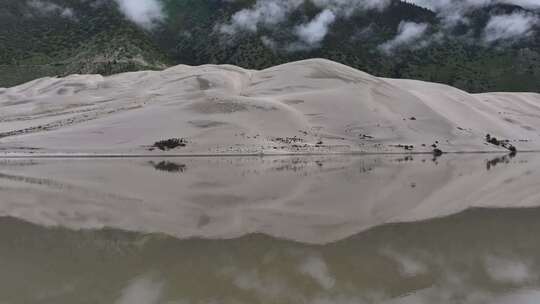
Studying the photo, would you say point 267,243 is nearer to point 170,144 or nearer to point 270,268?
point 270,268

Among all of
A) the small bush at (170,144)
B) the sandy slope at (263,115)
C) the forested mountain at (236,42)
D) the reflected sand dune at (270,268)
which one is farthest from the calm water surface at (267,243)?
the forested mountain at (236,42)

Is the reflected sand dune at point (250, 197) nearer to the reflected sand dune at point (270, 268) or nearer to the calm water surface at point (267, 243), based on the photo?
the calm water surface at point (267, 243)

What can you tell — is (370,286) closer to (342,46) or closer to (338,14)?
(342,46)

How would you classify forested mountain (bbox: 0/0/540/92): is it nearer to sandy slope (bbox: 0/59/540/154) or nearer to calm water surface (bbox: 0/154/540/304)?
sandy slope (bbox: 0/59/540/154)

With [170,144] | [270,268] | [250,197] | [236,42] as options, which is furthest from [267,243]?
[236,42]

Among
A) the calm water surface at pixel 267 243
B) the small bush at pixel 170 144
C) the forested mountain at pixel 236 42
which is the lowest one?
the small bush at pixel 170 144

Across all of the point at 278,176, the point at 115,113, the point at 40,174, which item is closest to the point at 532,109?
the point at 115,113

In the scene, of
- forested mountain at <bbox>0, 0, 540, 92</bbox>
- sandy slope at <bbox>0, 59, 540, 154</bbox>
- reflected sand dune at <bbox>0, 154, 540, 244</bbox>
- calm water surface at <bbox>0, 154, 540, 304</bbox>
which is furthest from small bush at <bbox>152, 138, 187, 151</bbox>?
forested mountain at <bbox>0, 0, 540, 92</bbox>
